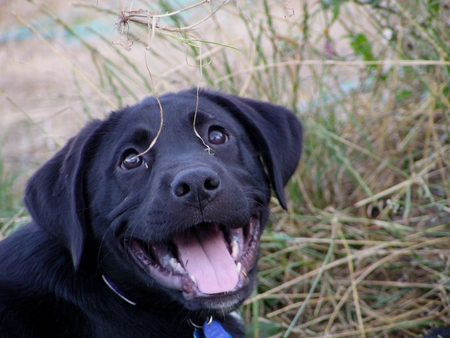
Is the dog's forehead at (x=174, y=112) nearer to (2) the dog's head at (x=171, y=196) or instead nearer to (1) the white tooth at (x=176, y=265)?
(2) the dog's head at (x=171, y=196)

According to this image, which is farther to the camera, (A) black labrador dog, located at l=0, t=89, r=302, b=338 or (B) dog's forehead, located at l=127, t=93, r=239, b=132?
(B) dog's forehead, located at l=127, t=93, r=239, b=132

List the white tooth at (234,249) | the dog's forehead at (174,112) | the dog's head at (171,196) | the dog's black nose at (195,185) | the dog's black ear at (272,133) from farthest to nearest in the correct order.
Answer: the dog's black ear at (272,133) → the dog's forehead at (174,112) → the white tooth at (234,249) → the dog's head at (171,196) → the dog's black nose at (195,185)

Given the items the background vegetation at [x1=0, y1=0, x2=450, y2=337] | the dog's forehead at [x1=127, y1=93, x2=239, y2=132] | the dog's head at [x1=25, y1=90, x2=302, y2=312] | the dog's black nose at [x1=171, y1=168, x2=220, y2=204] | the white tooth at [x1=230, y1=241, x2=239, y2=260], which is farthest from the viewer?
the background vegetation at [x1=0, y1=0, x2=450, y2=337]

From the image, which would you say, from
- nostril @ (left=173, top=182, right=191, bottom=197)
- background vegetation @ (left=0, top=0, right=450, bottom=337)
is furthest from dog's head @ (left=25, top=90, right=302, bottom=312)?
background vegetation @ (left=0, top=0, right=450, bottom=337)

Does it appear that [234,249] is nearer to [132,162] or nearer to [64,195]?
[132,162]

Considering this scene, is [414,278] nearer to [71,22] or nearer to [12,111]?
[12,111]

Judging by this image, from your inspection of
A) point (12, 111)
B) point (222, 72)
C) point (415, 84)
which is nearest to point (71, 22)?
point (12, 111)

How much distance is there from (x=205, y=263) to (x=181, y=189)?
346 mm

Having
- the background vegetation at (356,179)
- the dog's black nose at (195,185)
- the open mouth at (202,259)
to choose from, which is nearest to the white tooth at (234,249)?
the open mouth at (202,259)

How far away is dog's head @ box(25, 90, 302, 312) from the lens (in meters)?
2.44

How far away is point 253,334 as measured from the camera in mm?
3395

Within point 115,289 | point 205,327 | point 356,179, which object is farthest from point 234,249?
point 356,179

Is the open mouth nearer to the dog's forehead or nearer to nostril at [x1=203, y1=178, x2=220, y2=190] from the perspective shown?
nostril at [x1=203, y1=178, x2=220, y2=190]

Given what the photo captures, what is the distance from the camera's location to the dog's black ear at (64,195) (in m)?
2.52
